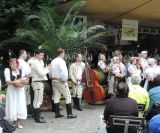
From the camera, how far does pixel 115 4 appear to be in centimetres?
1562

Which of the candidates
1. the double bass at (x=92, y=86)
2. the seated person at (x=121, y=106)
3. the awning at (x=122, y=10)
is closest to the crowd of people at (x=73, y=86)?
the seated person at (x=121, y=106)

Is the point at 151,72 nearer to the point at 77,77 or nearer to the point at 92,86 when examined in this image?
the point at 92,86

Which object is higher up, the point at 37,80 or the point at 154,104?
the point at 37,80

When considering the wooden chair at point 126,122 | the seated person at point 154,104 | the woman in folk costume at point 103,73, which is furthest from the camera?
the woman in folk costume at point 103,73

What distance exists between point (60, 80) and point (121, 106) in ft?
14.8

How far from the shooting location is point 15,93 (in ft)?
32.7

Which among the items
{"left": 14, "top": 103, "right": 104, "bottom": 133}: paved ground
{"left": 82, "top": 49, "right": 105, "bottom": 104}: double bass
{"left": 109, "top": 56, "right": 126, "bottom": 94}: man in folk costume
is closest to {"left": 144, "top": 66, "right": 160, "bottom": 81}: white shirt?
{"left": 109, "top": 56, "right": 126, "bottom": 94}: man in folk costume

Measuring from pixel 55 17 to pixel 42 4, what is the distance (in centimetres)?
61

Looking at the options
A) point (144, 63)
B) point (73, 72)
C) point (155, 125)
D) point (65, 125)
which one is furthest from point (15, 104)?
point (144, 63)

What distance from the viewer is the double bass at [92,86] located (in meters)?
13.0

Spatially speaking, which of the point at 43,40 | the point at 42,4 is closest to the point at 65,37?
the point at 43,40

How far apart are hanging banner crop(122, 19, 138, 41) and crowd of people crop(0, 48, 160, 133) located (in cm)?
433

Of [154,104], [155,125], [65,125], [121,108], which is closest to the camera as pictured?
[155,125]

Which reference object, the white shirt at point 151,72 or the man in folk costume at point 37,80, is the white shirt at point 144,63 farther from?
the man in folk costume at point 37,80
